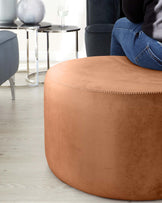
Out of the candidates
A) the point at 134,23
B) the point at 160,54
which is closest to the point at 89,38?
the point at 134,23

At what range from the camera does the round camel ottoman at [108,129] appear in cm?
127

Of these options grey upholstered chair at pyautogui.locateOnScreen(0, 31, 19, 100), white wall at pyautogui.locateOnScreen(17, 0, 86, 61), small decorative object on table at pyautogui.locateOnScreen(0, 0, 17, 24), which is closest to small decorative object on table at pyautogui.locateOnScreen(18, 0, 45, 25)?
small decorative object on table at pyautogui.locateOnScreen(0, 0, 17, 24)

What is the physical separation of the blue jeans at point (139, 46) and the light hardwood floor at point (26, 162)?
557mm

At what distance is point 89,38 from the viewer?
2781 millimetres

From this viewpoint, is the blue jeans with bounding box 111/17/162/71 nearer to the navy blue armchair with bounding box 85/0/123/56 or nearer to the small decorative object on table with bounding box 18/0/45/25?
the navy blue armchair with bounding box 85/0/123/56

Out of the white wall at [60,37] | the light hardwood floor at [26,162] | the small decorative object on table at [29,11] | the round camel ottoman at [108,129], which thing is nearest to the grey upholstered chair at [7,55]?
the light hardwood floor at [26,162]

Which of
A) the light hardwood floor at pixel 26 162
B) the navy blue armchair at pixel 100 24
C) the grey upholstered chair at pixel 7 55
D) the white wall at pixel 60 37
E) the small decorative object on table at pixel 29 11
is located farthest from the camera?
the white wall at pixel 60 37

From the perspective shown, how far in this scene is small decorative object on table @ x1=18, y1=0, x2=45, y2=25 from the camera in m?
2.97

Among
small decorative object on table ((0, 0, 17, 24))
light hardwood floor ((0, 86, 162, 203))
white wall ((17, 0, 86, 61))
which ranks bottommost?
light hardwood floor ((0, 86, 162, 203))

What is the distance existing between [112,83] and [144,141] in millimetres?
225

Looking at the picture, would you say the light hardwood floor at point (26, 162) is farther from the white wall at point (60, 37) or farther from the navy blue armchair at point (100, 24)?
the white wall at point (60, 37)

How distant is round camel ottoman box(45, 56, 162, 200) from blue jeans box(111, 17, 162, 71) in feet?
0.18

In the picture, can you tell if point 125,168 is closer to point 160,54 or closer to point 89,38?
point 160,54

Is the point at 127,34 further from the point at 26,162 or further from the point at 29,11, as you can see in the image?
the point at 29,11
